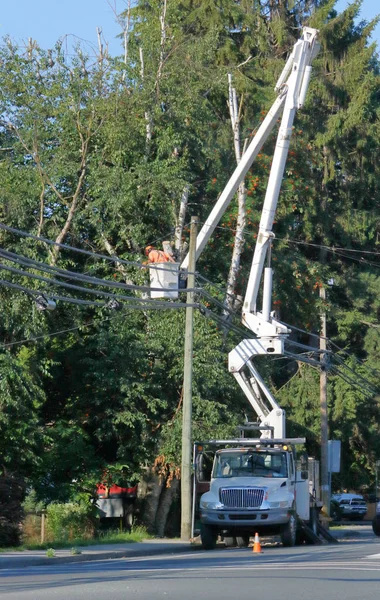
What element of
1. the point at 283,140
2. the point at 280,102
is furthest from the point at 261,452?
the point at 280,102

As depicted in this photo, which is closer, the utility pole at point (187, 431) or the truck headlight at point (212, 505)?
the truck headlight at point (212, 505)

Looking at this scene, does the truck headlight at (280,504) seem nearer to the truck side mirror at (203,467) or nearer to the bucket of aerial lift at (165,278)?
the truck side mirror at (203,467)

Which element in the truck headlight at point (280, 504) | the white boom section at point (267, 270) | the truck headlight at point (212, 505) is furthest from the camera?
the white boom section at point (267, 270)

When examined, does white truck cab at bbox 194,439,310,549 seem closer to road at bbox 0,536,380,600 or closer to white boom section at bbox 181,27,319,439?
white boom section at bbox 181,27,319,439

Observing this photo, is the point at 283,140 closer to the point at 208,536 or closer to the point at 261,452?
the point at 261,452

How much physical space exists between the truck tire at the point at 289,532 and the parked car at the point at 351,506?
2800 cm

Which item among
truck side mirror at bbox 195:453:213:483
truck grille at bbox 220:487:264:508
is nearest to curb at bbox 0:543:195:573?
truck grille at bbox 220:487:264:508

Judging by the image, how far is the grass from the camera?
20.8m

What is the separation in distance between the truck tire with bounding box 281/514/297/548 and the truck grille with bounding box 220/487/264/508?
Result: 895 mm

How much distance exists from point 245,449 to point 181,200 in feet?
31.4

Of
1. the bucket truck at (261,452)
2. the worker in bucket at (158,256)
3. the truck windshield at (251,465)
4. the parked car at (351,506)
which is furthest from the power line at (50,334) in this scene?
the parked car at (351,506)

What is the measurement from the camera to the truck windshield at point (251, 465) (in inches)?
882

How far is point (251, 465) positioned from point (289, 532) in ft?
5.79

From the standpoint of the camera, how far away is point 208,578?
43.8 ft
